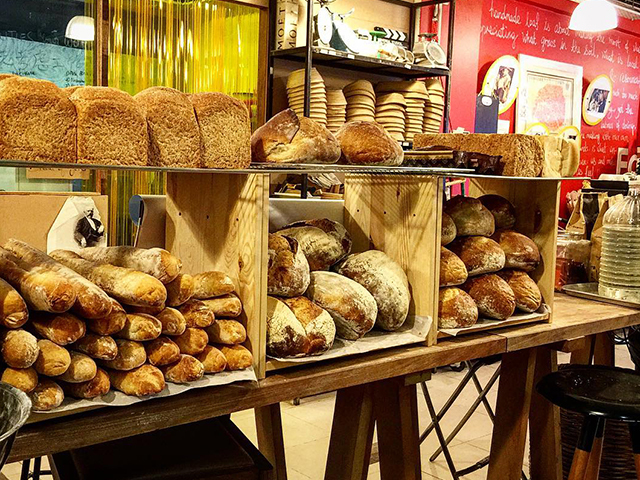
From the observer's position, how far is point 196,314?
140cm

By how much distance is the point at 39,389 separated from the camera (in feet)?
3.80

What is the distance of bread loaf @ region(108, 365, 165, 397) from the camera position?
4.10ft

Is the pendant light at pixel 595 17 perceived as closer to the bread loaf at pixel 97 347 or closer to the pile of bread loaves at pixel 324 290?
the pile of bread loaves at pixel 324 290

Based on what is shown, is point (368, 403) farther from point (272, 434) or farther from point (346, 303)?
point (272, 434)

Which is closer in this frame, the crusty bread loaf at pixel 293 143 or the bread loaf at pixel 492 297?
the crusty bread loaf at pixel 293 143

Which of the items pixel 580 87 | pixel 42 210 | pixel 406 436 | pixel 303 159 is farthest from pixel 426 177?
pixel 580 87

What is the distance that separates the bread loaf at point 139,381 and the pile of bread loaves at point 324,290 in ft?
0.99

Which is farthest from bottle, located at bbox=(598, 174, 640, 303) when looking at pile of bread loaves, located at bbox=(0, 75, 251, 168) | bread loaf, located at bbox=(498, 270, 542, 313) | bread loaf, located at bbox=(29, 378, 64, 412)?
bread loaf, located at bbox=(29, 378, 64, 412)

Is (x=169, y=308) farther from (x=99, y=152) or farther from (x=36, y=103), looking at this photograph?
(x=36, y=103)

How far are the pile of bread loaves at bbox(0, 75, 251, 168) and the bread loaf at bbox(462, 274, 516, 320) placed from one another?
80 centimetres

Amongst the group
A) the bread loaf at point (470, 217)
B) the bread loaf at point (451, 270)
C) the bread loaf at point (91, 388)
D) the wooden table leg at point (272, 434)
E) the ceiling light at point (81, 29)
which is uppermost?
the ceiling light at point (81, 29)

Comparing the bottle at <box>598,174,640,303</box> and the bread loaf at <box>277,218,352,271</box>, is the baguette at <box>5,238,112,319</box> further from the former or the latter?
the bottle at <box>598,174,640,303</box>

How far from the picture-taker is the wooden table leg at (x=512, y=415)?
85.0 inches

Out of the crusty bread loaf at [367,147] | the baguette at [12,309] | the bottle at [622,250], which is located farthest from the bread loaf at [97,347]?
the bottle at [622,250]
